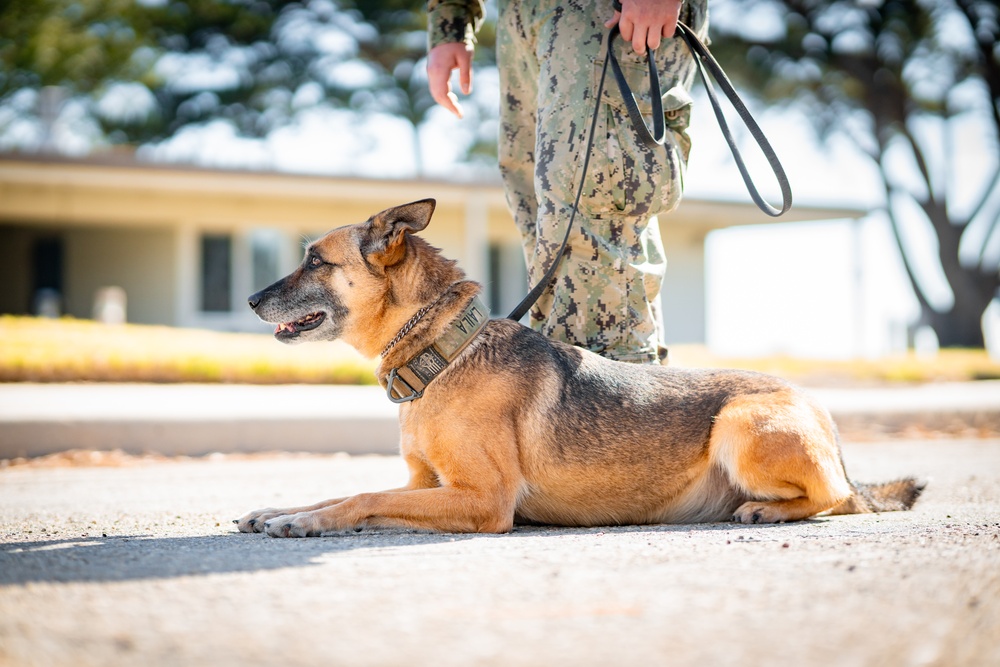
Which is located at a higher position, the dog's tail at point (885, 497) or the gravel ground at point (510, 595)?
the gravel ground at point (510, 595)

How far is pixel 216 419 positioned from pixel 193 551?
384cm

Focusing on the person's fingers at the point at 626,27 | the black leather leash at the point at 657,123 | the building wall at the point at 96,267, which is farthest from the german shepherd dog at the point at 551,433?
the building wall at the point at 96,267

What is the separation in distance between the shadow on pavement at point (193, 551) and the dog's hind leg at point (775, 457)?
234 millimetres

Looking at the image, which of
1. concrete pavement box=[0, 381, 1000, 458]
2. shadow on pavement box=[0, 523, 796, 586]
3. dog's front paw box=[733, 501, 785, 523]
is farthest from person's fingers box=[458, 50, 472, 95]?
concrete pavement box=[0, 381, 1000, 458]

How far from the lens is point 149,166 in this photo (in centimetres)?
1717

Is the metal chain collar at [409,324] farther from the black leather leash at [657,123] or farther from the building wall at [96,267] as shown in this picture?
the building wall at [96,267]

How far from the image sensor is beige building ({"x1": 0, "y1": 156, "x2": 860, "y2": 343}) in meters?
18.3

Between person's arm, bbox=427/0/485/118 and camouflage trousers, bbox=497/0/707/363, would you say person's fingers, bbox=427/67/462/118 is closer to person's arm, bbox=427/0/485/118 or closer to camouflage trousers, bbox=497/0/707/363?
person's arm, bbox=427/0/485/118

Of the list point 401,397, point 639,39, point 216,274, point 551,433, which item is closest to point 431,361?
point 401,397

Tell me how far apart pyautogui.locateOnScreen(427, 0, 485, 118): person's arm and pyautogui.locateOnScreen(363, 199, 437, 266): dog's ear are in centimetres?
110

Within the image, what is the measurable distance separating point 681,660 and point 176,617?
1103 millimetres

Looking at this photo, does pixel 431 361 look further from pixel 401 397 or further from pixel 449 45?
pixel 449 45

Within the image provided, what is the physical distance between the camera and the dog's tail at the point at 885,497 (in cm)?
400

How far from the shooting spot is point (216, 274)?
20.5 metres
